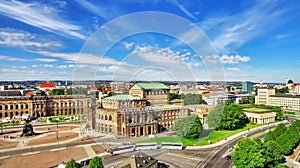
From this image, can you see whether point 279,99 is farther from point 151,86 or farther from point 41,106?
point 41,106

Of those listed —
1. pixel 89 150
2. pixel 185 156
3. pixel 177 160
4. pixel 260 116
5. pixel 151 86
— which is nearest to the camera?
Result: pixel 177 160

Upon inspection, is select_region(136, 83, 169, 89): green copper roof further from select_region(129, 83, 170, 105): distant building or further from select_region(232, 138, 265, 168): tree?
select_region(232, 138, 265, 168): tree

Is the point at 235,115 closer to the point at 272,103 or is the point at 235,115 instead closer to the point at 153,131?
the point at 153,131

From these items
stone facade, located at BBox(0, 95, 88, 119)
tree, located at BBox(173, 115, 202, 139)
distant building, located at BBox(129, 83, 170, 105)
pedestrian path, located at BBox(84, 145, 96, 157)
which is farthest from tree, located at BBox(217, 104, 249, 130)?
stone facade, located at BBox(0, 95, 88, 119)

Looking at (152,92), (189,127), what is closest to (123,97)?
(152,92)

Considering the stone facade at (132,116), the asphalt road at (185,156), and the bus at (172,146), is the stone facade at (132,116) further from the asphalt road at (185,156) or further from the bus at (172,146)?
the asphalt road at (185,156)
